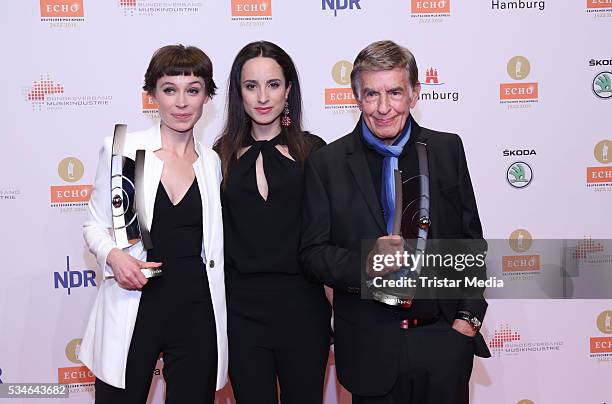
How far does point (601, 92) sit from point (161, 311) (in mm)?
2727

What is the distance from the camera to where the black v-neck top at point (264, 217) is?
2.40 metres

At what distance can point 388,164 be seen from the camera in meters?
2.10

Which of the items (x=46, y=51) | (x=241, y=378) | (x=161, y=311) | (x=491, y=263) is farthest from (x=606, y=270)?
(x=46, y=51)

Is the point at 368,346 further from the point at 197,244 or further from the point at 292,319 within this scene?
the point at 197,244

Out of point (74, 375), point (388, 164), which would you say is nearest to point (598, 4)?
point (388, 164)

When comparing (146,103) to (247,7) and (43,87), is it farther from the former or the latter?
(247,7)

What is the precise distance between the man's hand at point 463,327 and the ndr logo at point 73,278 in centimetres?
213

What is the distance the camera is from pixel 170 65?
2.37 m

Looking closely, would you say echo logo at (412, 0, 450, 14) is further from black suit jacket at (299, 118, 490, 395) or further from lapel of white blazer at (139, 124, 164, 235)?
lapel of white blazer at (139, 124, 164, 235)

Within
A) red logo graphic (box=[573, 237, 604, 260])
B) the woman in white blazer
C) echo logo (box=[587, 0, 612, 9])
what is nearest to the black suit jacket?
the woman in white blazer

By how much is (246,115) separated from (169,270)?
0.70 m

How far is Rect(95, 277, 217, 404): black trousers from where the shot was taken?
2.29m

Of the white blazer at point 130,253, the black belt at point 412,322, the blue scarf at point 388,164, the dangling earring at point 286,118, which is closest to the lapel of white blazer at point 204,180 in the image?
the white blazer at point 130,253

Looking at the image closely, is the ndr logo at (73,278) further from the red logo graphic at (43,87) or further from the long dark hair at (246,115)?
the long dark hair at (246,115)
